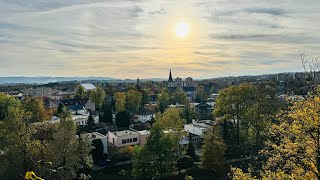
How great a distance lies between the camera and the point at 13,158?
22109 millimetres

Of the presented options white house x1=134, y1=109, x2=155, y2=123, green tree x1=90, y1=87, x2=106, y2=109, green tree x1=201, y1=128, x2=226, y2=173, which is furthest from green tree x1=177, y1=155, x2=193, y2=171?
green tree x1=90, y1=87, x2=106, y2=109

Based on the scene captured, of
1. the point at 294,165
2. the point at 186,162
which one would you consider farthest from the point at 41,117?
the point at 294,165

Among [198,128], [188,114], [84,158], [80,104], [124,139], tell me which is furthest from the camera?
[80,104]

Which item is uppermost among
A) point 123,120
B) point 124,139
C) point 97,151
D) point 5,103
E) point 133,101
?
point 5,103

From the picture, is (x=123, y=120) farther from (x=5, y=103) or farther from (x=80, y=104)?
(x=80, y=104)

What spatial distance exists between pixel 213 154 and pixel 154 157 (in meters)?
4.91

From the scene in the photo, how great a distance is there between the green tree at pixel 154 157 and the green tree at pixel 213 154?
2.82m

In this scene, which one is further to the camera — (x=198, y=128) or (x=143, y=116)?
(x=143, y=116)

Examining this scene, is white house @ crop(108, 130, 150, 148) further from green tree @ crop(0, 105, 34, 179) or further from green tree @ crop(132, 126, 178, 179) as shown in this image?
green tree @ crop(0, 105, 34, 179)

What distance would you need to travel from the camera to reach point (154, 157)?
24.0 m

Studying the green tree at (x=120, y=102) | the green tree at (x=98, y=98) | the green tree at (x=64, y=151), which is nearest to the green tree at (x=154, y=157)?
the green tree at (x=64, y=151)

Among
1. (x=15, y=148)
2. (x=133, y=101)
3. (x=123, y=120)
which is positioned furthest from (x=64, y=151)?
(x=133, y=101)

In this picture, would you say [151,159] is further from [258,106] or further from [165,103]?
[165,103]

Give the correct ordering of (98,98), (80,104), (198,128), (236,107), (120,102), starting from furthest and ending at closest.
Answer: (80,104), (98,98), (120,102), (198,128), (236,107)
